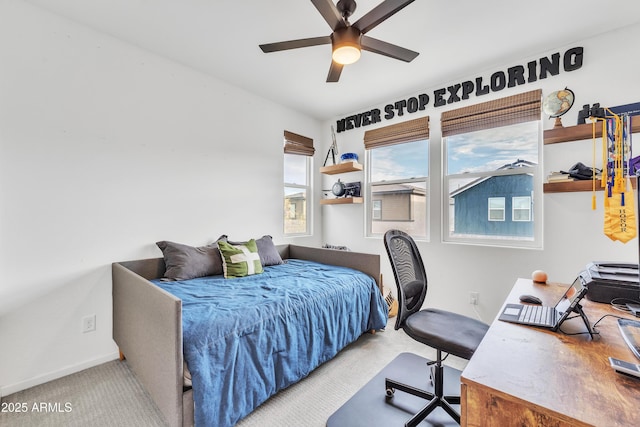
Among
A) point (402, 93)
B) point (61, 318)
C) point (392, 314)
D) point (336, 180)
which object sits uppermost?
point (402, 93)

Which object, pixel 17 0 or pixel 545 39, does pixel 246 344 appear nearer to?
pixel 17 0

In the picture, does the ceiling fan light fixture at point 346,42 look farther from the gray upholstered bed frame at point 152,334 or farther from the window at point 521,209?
the window at point 521,209

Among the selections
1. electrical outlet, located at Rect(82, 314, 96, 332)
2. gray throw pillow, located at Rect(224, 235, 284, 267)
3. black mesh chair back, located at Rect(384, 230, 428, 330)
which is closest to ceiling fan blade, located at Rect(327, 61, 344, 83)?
black mesh chair back, located at Rect(384, 230, 428, 330)

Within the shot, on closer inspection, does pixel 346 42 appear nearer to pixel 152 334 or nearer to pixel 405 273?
pixel 405 273

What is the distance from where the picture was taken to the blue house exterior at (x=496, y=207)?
100 inches

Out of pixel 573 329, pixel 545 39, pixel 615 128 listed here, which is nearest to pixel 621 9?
pixel 545 39

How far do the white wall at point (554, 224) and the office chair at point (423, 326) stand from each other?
49.9 inches

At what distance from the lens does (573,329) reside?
105 centimetres

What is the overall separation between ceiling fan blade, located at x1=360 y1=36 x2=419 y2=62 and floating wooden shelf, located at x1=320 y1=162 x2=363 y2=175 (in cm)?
162

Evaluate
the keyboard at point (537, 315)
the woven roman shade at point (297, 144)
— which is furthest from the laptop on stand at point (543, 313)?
the woven roman shade at point (297, 144)

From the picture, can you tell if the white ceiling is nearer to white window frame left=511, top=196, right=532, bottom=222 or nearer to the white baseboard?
white window frame left=511, top=196, right=532, bottom=222

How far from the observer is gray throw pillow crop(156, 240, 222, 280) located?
232 centimetres

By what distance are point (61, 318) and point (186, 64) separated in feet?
7.68

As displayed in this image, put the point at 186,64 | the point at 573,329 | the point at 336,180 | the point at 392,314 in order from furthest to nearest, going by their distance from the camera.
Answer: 1. the point at 336,180
2. the point at 392,314
3. the point at 186,64
4. the point at 573,329
